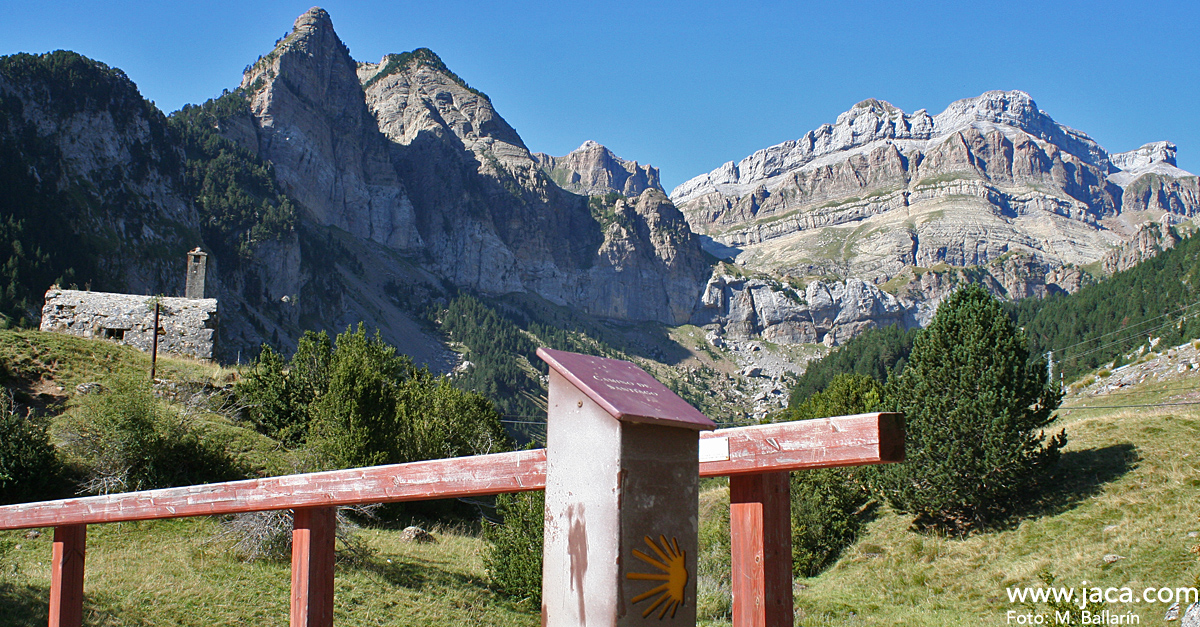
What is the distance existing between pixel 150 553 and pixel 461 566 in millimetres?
6076

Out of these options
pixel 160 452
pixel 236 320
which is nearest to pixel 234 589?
pixel 160 452

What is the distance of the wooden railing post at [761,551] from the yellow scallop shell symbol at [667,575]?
0.58m

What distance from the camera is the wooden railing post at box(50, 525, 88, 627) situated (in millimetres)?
4598

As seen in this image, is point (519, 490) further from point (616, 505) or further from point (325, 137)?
point (325, 137)

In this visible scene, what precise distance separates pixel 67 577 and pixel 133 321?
25862 mm

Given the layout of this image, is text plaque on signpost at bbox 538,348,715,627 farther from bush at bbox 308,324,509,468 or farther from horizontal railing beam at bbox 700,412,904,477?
bush at bbox 308,324,509,468

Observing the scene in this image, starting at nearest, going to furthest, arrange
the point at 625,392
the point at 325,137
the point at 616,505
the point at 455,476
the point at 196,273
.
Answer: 1. the point at 616,505
2. the point at 625,392
3. the point at 455,476
4. the point at 196,273
5. the point at 325,137

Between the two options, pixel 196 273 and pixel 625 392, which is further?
pixel 196 273

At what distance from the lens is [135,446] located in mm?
15031

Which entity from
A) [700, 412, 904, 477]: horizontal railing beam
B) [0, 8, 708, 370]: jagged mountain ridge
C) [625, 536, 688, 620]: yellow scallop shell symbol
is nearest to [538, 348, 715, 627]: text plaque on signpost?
[625, 536, 688, 620]: yellow scallop shell symbol

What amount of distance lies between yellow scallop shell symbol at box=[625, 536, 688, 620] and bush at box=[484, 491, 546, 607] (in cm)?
1207

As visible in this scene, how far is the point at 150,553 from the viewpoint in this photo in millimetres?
11688

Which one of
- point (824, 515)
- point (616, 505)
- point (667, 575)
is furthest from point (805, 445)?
point (824, 515)

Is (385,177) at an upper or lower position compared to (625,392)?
upper
